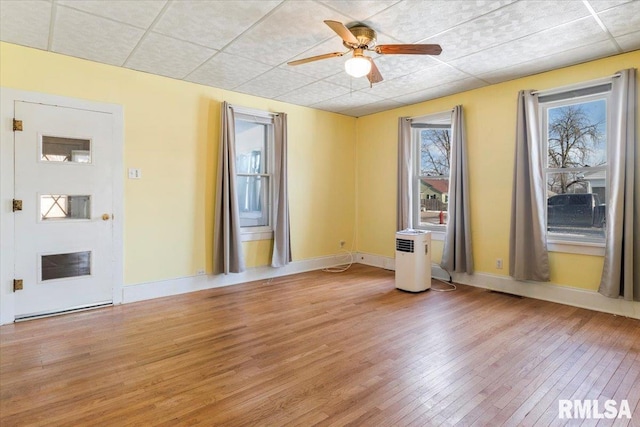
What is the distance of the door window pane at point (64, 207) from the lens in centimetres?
346

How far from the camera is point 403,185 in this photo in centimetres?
534

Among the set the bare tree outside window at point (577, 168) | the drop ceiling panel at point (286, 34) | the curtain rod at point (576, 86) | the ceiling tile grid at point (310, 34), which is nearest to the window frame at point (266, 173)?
the ceiling tile grid at point (310, 34)

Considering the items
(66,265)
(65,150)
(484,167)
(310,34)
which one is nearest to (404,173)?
(484,167)

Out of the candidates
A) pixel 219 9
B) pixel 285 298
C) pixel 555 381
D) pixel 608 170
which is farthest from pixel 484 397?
pixel 219 9

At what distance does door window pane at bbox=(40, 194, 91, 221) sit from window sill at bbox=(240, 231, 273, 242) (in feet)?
5.94

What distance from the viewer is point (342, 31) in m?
2.49

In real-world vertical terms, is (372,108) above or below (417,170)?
above

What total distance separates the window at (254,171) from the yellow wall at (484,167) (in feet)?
5.95

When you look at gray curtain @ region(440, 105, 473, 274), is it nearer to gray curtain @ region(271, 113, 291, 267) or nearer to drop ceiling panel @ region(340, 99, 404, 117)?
drop ceiling panel @ region(340, 99, 404, 117)

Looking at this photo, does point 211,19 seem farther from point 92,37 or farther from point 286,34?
point 92,37

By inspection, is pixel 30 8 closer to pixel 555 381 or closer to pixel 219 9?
pixel 219 9

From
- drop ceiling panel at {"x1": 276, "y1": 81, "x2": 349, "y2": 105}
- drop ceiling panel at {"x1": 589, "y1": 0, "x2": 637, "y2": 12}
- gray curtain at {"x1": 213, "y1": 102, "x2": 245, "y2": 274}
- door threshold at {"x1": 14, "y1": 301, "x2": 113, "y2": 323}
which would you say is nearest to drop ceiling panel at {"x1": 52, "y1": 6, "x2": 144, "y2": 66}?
gray curtain at {"x1": 213, "y1": 102, "x2": 245, "y2": 274}

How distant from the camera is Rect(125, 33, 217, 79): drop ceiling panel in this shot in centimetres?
319

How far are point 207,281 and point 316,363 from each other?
244 cm
